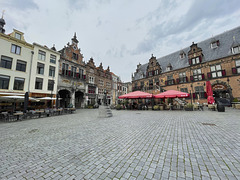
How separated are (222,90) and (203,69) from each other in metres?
5.29

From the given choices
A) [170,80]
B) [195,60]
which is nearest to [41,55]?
[170,80]

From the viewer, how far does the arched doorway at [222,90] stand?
1742 cm

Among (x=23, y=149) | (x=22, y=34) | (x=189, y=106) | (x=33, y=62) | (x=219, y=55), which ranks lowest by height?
(x=23, y=149)

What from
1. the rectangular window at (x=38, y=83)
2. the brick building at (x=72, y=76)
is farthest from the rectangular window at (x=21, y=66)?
the brick building at (x=72, y=76)

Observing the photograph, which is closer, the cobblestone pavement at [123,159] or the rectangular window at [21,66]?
the cobblestone pavement at [123,159]

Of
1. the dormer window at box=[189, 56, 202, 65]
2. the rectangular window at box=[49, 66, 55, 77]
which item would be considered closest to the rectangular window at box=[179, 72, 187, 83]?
the dormer window at box=[189, 56, 202, 65]

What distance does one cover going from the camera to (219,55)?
19.4 metres

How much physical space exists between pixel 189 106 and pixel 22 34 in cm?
2939

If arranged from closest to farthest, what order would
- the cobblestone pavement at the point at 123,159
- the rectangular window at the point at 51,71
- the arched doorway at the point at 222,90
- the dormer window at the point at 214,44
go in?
1. the cobblestone pavement at the point at 123,159
2. the arched doorway at the point at 222,90
3. the rectangular window at the point at 51,71
4. the dormer window at the point at 214,44

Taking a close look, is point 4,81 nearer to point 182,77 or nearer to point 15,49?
point 15,49

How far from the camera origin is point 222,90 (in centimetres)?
1828

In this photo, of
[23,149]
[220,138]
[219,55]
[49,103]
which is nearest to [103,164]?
[23,149]

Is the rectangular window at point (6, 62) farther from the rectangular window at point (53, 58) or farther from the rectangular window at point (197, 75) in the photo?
the rectangular window at point (197, 75)

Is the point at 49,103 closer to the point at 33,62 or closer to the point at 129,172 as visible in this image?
the point at 33,62
